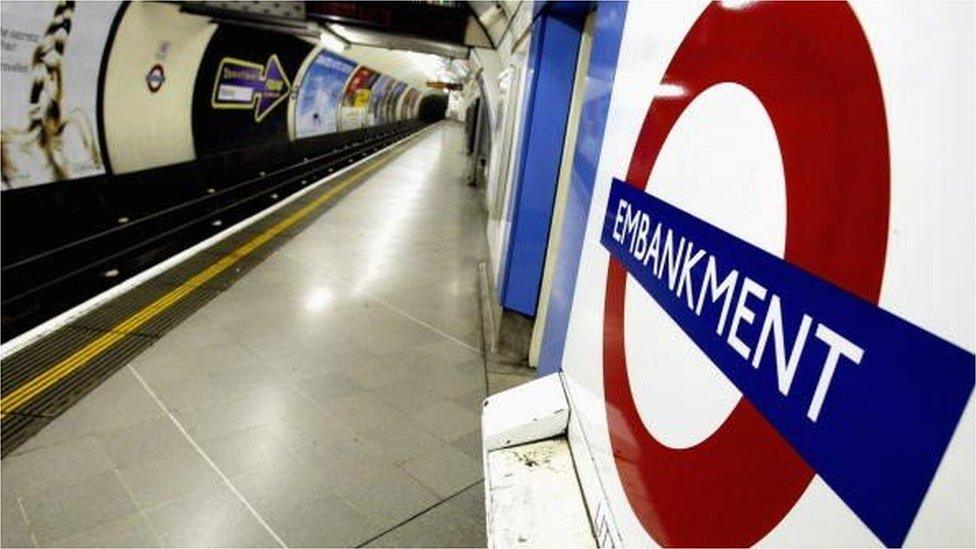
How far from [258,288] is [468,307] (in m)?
1.99

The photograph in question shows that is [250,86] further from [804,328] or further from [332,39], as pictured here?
[804,328]

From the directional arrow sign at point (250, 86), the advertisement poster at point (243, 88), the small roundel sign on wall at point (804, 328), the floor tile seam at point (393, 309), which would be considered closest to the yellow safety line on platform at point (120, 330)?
the floor tile seam at point (393, 309)

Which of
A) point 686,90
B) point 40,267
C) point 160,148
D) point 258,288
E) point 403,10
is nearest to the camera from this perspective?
point 686,90

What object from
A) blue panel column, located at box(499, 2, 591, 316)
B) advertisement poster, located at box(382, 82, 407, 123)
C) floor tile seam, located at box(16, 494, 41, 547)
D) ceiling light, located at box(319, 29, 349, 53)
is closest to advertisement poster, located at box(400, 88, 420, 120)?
advertisement poster, located at box(382, 82, 407, 123)

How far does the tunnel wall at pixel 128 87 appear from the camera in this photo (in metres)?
5.34

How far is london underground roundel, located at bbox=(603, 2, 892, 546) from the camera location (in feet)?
1.79

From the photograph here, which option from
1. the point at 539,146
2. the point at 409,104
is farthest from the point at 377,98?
the point at 539,146

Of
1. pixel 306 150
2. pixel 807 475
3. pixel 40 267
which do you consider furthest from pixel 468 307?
pixel 306 150

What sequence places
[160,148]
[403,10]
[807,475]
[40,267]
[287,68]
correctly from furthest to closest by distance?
[287,68], [160,148], [403,10], [40,267], [807,475]

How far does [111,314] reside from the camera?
4152mm

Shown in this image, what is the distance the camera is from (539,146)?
3.83 meters

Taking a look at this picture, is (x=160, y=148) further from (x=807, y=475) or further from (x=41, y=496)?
(x=807, y=475)

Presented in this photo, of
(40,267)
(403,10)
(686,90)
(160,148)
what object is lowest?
(40,267)

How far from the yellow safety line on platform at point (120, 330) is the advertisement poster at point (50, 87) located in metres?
2.25
